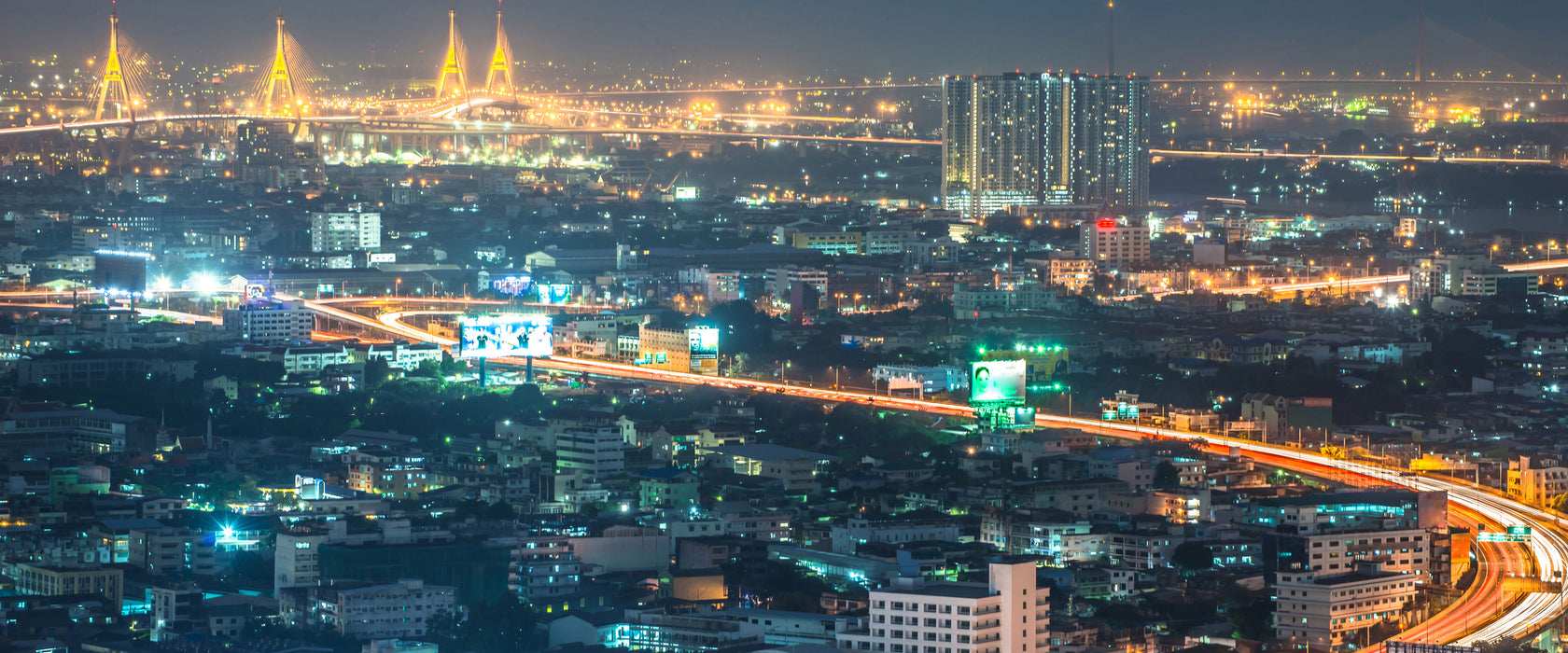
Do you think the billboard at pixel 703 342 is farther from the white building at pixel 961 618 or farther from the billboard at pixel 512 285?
the white building at pixel 961 618

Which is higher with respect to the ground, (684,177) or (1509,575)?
(684,177)

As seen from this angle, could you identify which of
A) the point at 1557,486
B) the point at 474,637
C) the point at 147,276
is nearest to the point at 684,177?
the point at 147,276

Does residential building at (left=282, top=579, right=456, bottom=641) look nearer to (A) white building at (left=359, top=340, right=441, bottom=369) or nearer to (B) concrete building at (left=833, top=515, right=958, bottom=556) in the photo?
(B) concrete building at (left=833, top=515, right=958, bottom=556)

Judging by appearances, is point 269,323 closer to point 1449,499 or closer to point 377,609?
point 1449,499

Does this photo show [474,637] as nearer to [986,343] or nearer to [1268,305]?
[986,343]

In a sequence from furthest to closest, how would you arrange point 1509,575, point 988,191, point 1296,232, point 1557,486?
point 988,191 → point 1296,232 → point 1557,486 → point 1509,575

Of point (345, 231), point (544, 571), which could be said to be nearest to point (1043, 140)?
point (345, 231)
